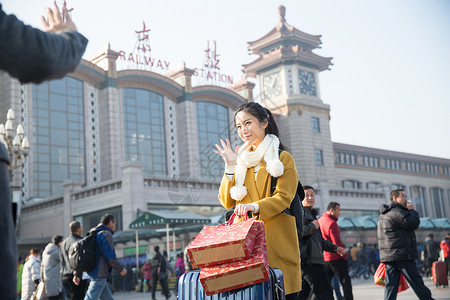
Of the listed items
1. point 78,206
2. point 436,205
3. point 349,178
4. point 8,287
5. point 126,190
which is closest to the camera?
point 8,287

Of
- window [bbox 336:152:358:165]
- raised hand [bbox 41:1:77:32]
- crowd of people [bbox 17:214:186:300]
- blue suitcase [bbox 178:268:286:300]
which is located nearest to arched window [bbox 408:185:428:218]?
window [bbox 336:152:358:165]

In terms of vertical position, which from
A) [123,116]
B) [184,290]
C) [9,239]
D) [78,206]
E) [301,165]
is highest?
[123,116]

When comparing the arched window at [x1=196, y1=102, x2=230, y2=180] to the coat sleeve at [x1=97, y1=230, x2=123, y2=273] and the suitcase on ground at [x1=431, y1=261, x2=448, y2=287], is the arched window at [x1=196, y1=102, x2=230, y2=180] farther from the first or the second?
the coat sleeve at [x1=97, y1=230, x2=123, y2=273]

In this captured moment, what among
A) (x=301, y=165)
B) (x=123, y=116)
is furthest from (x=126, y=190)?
(x=301, y=165)

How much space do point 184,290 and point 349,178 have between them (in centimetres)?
5227

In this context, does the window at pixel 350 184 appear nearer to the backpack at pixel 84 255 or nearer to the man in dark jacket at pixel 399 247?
the man in dark jacket at pixel 399 247

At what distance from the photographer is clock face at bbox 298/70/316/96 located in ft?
171

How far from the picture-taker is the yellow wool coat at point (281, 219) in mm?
3645

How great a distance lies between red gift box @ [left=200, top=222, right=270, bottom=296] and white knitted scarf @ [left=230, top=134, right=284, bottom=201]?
2.10 ft

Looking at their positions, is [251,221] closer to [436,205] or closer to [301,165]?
[301,165]

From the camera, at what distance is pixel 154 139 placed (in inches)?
1676

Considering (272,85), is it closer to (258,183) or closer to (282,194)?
(258,183)

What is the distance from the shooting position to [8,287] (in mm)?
1919

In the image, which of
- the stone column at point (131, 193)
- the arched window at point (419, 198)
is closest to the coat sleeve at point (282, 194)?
the stone column at point (131, 193)
